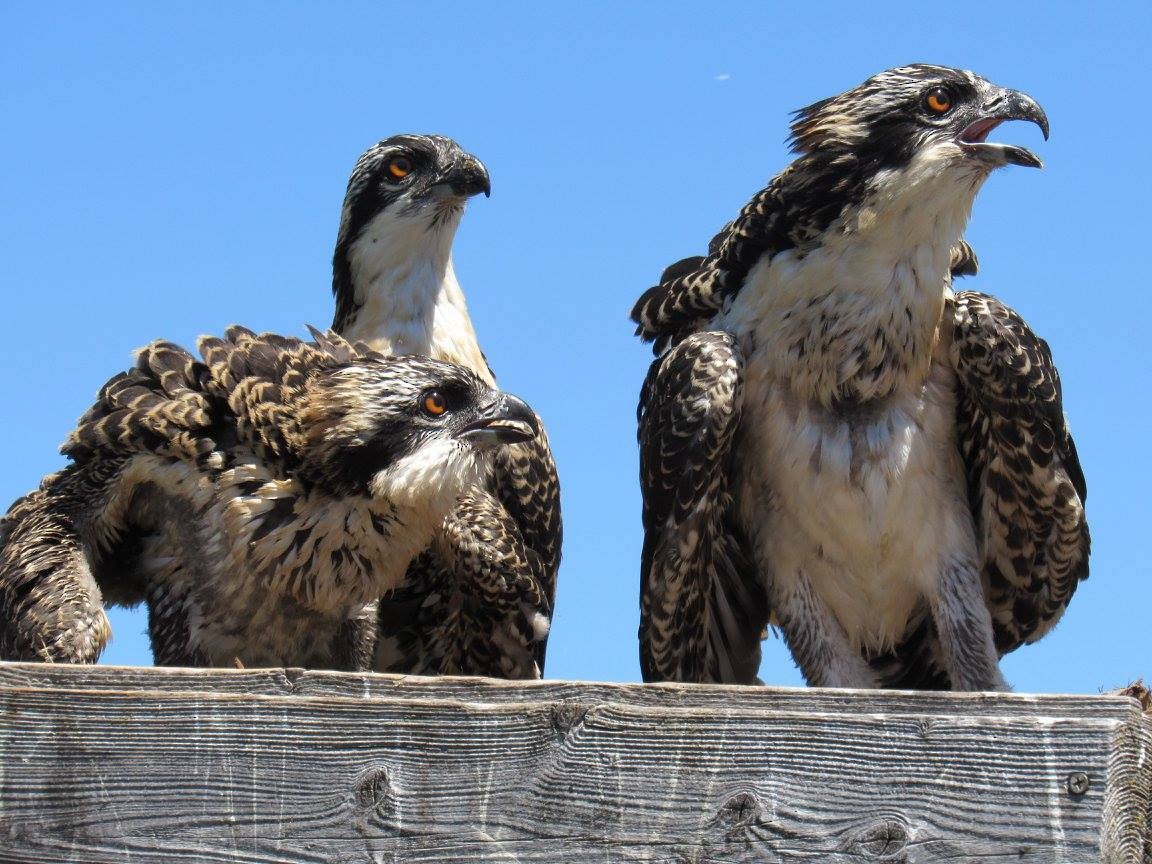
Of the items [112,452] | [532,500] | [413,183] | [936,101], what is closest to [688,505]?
[532,500]

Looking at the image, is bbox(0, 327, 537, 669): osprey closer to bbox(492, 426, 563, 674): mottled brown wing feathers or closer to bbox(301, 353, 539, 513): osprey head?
bbox(301, 353, 539, 513): osprey head

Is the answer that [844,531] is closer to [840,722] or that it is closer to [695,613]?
[695,613]

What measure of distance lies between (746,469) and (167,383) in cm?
221

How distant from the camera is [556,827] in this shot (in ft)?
11.6

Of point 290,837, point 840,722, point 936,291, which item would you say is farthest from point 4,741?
point 936,291

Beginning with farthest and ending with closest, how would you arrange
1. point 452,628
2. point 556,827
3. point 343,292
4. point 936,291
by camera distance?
point 343,292
point 452,628
point 936,291
point 556,827

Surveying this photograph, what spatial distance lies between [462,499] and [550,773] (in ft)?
9.70

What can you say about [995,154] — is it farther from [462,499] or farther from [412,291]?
[412,291]

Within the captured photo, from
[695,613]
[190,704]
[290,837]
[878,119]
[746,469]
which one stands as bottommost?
[290,837]

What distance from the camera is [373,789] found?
361 centimetres

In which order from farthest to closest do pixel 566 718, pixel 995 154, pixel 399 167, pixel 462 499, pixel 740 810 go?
pixel 399 167, pixel 462 499, pixel 995 154, pixel 566 718, pixel 740 810

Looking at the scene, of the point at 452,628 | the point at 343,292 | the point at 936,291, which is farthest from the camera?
the point at 343,292

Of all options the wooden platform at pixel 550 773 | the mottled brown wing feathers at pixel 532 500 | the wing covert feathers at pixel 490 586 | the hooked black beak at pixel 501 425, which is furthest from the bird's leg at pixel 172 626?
the wooden platform at pixel 550 773

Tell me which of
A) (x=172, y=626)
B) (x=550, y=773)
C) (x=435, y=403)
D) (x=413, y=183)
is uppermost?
(x=413, y=183)
